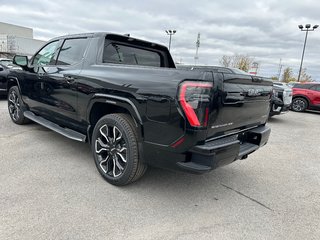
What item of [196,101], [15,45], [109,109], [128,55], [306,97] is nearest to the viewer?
[196,101]

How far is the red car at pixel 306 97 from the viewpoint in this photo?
11.9 m

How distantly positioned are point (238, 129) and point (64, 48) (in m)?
2.98

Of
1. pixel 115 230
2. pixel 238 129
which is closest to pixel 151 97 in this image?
pixel 238 129

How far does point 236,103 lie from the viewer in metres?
2.60

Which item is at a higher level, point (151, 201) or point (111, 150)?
point (111, 150)

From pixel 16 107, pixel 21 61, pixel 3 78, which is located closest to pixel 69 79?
pixel 21 61

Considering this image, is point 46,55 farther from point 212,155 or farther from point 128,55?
point 212,155

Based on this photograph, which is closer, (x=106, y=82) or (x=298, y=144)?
(x=106, y=82)

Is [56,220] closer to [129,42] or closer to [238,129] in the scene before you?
[238,129]

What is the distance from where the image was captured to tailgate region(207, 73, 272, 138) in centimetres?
237

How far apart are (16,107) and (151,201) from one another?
4.16 m

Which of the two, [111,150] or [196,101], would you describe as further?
[111,150]

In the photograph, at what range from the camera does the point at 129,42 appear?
12.5 feet

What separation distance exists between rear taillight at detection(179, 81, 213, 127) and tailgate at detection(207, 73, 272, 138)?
0.29ft
